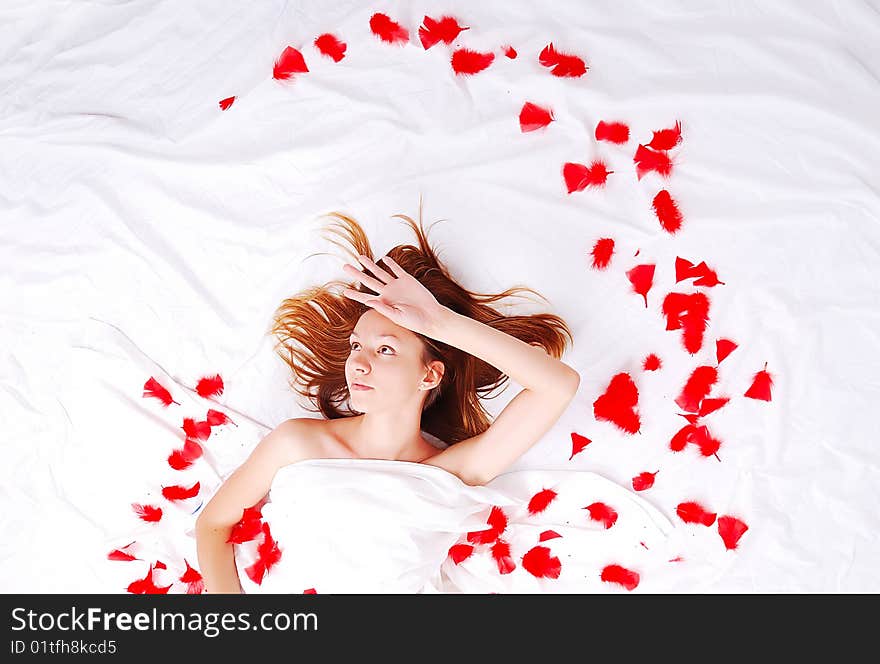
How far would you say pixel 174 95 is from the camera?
323 centimetres

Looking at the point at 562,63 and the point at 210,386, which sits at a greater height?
the point at 562,63

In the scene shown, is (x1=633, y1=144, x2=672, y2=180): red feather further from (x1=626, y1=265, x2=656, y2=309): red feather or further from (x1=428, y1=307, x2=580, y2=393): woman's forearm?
(x1=428, y1=307, x2=580, y2=393): woman's forearm

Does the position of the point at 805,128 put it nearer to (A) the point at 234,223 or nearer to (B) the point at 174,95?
(A) the point at 234,223

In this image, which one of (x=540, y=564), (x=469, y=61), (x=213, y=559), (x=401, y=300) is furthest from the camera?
(x=469, y=61)

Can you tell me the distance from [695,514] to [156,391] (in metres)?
1.82

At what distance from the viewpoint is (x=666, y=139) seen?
3.05 metres

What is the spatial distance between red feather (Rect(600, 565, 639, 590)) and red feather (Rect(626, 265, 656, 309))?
892 millimetres

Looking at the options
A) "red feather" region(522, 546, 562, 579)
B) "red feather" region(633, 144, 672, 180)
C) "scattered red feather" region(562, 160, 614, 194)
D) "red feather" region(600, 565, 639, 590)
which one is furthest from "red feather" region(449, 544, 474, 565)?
"red feather" region(633, 144, 672, 180)

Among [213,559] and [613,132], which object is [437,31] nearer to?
[613,132]

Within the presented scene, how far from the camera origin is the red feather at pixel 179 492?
3077 mm

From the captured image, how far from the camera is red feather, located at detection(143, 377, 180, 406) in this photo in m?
3.12

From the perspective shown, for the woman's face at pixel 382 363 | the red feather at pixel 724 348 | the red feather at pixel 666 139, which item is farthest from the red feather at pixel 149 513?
the red feather at pixel 666 139

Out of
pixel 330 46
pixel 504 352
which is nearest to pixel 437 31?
pixel 330 46
